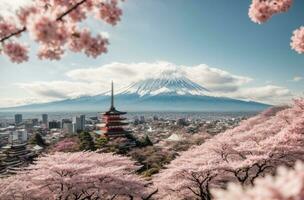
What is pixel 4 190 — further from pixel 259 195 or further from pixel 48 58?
pixel 259 195

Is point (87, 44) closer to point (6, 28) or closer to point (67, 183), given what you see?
point (6, 28)

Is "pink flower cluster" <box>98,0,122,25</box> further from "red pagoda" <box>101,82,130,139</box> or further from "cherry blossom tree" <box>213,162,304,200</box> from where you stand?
"red pagoda" <box>101,82,130,139</box>

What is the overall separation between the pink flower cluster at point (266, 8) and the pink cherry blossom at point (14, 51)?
3.10 m

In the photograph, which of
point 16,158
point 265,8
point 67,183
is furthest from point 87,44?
point 16,158

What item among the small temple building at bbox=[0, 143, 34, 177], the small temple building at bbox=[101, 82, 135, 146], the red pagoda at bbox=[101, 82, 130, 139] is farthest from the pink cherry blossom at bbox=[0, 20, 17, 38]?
the red pagoda at bbox=[101, 82, 130, 139]

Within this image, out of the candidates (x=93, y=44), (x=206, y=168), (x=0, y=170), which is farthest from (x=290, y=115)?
(x=0, y=170)

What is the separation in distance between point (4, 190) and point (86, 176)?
3.28 meters

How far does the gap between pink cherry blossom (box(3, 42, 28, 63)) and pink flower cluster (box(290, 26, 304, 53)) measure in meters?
3.85

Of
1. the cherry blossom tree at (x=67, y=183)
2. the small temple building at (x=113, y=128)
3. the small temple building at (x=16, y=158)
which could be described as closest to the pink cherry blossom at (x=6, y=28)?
the cherry blossom tree at (x=67, y=183)

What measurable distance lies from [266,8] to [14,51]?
331cm

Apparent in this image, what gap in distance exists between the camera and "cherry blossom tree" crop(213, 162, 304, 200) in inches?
47.4

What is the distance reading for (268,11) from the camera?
17.8ft

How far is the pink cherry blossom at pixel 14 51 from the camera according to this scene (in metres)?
4.13

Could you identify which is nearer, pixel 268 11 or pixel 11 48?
pixel 11 48
